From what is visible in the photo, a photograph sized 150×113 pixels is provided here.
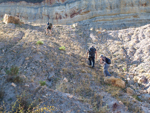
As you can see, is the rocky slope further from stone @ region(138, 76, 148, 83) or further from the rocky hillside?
stone @ region(138, 76, 148, 83)

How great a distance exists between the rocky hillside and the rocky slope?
7.14 m

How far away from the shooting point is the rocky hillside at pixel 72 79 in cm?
394

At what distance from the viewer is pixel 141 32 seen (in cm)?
1041

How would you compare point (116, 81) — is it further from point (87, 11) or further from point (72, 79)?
point (87, 11)

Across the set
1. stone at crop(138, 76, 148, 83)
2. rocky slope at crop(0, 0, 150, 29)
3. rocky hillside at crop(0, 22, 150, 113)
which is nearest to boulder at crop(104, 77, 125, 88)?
rocky hillside at crop(0, 22, 150, 113)

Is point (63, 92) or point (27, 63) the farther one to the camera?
point (27, 63)

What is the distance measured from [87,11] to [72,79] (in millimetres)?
16195

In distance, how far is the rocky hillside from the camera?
394 cm

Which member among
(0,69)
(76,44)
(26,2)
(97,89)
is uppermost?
(26,2)

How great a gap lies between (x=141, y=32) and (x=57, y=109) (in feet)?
31.5

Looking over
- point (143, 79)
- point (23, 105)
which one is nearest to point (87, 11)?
point (143, 79)

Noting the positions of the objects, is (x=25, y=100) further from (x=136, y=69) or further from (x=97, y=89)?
(x=136, y=69)

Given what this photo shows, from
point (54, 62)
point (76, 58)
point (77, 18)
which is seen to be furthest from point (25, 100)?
point (77, 18)

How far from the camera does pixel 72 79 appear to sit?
581 centimetres
